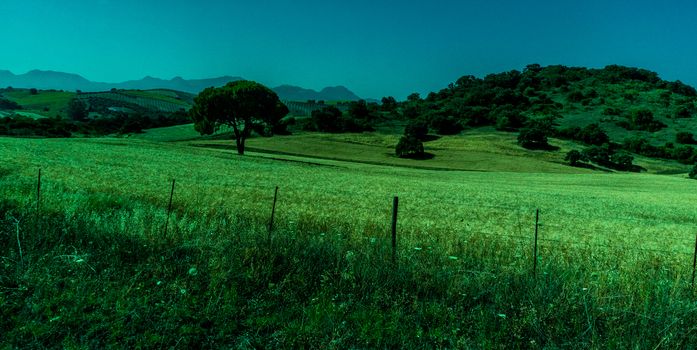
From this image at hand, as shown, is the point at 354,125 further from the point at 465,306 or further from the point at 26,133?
the point at 465,306

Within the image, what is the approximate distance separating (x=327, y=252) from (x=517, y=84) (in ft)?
613

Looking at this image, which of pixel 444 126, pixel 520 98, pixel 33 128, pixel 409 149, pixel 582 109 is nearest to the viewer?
pixel 409 149

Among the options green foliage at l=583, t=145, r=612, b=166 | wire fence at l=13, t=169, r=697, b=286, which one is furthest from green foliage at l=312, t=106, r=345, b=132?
wire fence at l=13, t=169, r=697, b=286

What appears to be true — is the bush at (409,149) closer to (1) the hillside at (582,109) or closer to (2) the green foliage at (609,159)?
Result: (1) the hillside at (582,109)

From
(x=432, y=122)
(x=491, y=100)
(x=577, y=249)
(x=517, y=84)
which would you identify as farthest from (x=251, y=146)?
(x=517, y=84)

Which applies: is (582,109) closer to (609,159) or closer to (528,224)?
(609,159)

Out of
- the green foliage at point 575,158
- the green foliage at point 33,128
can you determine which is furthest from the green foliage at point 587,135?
the green foliage at point 33,128

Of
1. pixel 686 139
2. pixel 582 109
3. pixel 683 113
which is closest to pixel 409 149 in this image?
pixel 686 139

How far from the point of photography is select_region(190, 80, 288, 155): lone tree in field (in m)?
62.6

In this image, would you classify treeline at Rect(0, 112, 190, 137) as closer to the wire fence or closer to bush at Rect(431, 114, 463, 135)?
bush at Rect(431, 114, 463, 135)

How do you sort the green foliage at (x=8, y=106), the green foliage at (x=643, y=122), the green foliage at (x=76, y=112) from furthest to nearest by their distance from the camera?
the green foliage at (x=8, y=106) < the green foliage at (x=76, y=112) < the green foliage at (x=643, y=122)

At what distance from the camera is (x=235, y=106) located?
6316 centimetres

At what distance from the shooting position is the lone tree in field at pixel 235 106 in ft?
206

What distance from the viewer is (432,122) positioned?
116062 mm
